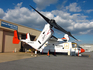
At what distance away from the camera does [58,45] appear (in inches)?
723

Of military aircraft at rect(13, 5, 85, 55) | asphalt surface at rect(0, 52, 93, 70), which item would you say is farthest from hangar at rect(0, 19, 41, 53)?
asphalt surface at rect(0, 52, 93, 70)

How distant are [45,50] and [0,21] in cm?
1297

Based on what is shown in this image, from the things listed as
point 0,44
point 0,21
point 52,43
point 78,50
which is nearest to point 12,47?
point 0,44

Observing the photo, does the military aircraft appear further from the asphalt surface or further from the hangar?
the asphalt surface

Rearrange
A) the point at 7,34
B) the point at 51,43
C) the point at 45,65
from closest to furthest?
1. the point at 45,65
2. the point at 51,43
3. the point at 7,34

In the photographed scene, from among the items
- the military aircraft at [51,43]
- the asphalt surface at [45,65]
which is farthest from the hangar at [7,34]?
the asphalt surface at [45,65]

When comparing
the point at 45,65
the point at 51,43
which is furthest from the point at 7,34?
the point at 45,65

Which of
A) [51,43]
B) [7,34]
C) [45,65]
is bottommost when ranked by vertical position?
[45,65]

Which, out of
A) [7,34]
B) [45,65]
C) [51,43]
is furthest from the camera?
[7,34]

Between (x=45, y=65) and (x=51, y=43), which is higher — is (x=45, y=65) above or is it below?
below

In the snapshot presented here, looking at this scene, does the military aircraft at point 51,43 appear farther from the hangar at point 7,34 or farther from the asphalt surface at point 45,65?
the asphalt surface at point 45,65

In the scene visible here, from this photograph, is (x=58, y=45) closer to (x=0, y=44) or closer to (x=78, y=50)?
(x=78, y=50)

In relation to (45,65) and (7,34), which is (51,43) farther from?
(7,34)

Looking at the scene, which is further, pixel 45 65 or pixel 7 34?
pixel 7 34
